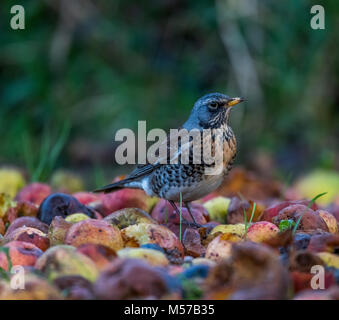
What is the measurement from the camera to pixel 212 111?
4355 mm

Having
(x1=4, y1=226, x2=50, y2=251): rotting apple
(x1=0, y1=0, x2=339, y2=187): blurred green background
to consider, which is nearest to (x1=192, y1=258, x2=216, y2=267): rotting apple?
(x1=4, y1=226, x2=50, y2=251): rotting apple

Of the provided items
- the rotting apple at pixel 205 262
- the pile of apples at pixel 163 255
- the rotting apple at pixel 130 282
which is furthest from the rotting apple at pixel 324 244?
the rotting apple at pixel 130 282

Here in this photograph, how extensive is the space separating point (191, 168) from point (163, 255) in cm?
156

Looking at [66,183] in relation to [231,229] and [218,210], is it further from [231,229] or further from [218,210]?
[231,229]

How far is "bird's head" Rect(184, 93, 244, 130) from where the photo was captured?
170 inches

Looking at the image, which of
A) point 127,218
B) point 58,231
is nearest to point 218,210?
point 127,218

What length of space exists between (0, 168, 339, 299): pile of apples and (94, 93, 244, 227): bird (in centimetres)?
38

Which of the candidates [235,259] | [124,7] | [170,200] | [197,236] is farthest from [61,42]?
[235,259]

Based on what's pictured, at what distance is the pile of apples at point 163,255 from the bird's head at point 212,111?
79 centimetres

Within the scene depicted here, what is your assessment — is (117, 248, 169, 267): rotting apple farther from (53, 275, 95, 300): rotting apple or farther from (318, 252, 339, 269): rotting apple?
(318, 252, 339, 269): rotting apple

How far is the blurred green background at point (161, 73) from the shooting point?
8117 millimetres

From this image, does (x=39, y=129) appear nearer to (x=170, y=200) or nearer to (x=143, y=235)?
(x=170, y=200)

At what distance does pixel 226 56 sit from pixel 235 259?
20.8ft

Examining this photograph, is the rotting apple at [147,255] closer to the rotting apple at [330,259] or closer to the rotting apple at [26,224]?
the rotting apple at [330,259]
